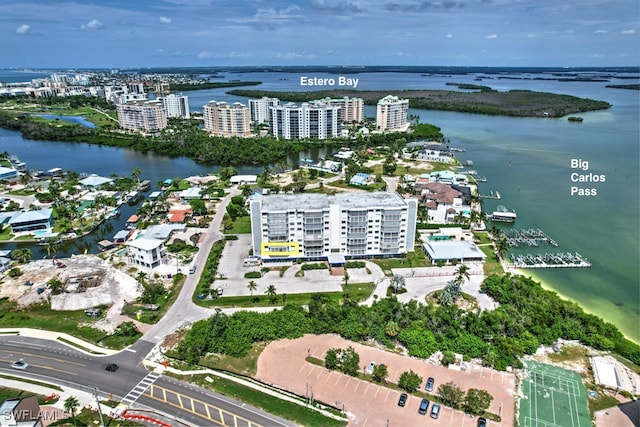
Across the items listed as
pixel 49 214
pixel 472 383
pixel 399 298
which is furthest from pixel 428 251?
pixel 49 214

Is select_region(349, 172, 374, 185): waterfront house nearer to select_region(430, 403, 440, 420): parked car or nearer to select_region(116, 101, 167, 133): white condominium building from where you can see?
select_region(430, 403, 440, 420): parked car

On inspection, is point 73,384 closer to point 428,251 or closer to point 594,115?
point 428,251

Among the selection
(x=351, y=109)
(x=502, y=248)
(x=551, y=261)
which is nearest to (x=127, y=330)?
(x=502, y=248)

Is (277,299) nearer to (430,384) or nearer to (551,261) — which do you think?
(430,384)

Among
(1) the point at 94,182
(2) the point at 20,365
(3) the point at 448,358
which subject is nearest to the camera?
(2) the point at 20,365

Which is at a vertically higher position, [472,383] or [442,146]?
[442,146]

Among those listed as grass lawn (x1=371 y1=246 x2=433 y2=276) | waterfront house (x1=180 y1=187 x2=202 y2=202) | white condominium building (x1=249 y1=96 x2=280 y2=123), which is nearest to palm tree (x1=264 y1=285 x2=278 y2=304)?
grass lawn (x1=371 y1=246 x2=433 y2=276)
